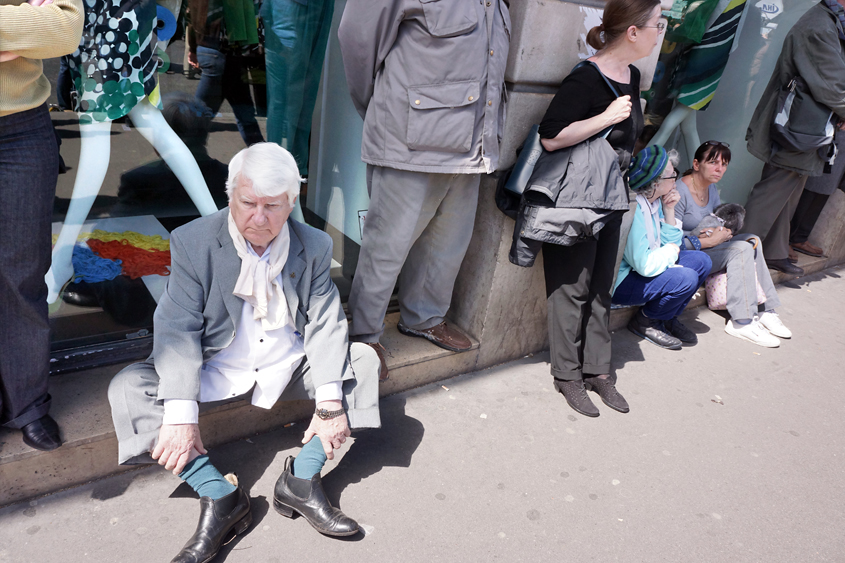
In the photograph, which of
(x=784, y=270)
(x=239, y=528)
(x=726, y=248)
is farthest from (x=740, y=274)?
(x=239, y=528)

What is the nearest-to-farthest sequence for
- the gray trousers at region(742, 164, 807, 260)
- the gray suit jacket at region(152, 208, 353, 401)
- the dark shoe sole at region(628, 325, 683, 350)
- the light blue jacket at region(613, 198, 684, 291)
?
1. the gray suit jacket at region(152, 208, 353, 401)
2. the light blue jacket at region(613, 198, 684, 291)
3. the dark shoe sole at region(628, 325, 683, 350)
4. the gray trousers at region(742, 164, 807, 260)

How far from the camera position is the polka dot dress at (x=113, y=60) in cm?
246

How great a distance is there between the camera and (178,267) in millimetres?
2111

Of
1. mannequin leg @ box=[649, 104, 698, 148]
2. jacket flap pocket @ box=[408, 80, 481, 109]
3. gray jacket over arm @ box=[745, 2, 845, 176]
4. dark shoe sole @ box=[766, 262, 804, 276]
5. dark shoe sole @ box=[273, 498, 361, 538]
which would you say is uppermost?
gray jacket over arm @ box=[745, 2, 845, 176]

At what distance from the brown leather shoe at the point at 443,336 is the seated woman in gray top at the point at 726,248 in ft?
6.22

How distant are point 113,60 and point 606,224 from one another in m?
2.35

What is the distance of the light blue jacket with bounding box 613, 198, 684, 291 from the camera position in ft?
12.0

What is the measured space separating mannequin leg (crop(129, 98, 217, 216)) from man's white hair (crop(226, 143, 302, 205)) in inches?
35.9

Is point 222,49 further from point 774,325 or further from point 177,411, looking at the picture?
point 774,325

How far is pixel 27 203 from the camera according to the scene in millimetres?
1994

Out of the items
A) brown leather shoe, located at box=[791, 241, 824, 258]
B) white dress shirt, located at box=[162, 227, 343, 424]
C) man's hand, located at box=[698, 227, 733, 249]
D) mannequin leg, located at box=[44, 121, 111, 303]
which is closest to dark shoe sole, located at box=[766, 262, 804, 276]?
brown leather shoe, located at box=[791, 241, 824, 258]

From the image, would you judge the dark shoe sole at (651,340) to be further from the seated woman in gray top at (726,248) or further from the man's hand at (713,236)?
the man's hand at (713,236)

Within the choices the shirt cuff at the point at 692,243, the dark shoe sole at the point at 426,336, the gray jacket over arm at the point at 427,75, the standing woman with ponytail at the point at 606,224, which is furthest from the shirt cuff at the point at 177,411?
the shirt cuff at the point at 692,243

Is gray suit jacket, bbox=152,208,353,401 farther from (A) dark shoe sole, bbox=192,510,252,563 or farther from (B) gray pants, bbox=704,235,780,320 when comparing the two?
(B) gray pants, bbox=704,235,780,320
